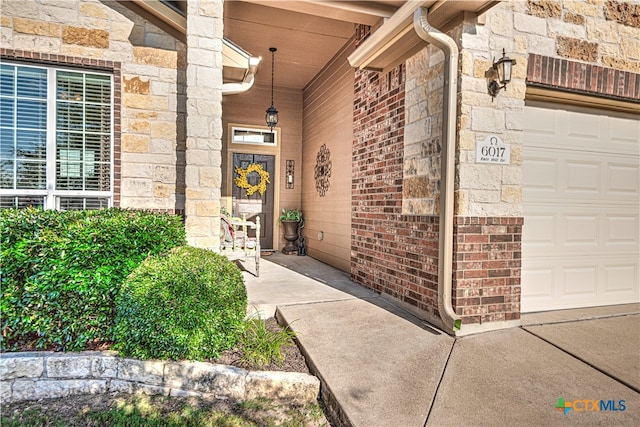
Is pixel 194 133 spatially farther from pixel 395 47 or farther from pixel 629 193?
pixel 629 193

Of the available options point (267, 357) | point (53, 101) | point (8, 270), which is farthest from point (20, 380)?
point (53, 101)

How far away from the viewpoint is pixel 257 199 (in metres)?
7.55

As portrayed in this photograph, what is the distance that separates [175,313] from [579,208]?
3.78m

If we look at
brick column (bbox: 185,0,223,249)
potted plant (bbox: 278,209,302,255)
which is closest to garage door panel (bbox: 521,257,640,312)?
brick column (bbox: 185,0,223,249)

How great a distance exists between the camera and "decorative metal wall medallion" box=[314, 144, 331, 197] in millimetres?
6266

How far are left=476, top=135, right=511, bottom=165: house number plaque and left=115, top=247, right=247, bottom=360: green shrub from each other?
7.46 ft

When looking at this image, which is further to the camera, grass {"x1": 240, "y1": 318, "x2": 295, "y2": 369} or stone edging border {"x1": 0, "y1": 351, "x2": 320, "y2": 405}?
grass {"x1": 240, "y1": 318, "x2": 295, "y2": 369}

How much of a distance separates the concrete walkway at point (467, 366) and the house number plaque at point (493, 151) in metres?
1.42

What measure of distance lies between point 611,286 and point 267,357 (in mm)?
3625

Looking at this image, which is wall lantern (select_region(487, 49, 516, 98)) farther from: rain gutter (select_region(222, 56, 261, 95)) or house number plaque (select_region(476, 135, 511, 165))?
rain gutter (select_region(222, 56, 261, 95))

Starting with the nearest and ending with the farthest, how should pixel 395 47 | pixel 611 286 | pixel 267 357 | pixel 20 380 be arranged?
pixel 20 380, pixel 267 357, pixel 395 47, pixel 611 286

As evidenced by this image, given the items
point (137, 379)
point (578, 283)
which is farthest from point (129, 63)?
point (578, 283)

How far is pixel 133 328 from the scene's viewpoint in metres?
2.37

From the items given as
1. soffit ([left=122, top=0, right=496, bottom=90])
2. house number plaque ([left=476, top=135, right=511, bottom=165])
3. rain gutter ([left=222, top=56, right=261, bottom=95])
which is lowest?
house number plaque ([left=476, top=135, right=511, bottom=165])
